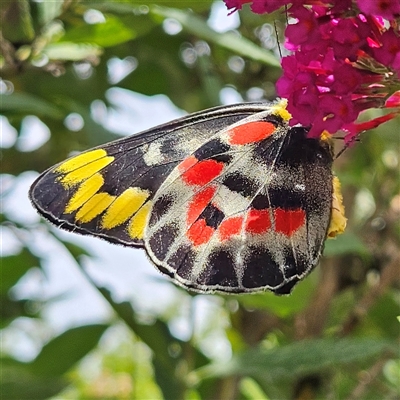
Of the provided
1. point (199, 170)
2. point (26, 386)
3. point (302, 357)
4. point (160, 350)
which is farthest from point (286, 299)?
point (26, 386)

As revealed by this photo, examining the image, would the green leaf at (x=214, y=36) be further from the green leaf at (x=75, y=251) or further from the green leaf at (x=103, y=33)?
the green leaf at (x=75, y=251)

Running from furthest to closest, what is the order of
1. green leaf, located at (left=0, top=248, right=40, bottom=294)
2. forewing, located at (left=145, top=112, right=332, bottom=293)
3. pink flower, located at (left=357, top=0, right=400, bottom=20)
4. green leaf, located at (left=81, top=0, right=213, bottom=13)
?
green leaf, located at (left=0, top=248, right=40, bottom=294), green leaf, located at (left=81, top=0, right=213, bottom=13), forewing, located at (left=145, top=112, right=332, bottom=293), pink flower, located at (left=357, top=0, right=400, bottom=20)

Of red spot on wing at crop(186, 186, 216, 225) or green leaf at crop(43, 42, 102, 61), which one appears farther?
green leaf at crop(43, 42, 102, 61)

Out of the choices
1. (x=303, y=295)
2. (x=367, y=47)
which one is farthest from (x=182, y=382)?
(x=367, y=47)

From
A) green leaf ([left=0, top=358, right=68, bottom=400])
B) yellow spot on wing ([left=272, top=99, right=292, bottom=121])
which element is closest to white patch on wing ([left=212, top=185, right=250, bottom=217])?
yellow spot on wing ([left=272, top=99, right=292, bottom=121])

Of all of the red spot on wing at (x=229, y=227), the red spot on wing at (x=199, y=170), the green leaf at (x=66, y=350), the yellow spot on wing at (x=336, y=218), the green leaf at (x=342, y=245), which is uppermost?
the red spot on wing at (x=199, y=170)

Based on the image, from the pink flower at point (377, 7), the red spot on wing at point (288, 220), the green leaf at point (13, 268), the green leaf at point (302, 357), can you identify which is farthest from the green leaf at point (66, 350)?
the pink flower at point (377, 7)

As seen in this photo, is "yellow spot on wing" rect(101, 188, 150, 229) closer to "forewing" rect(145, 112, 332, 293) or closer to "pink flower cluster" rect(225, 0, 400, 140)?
"forewing" rect(145, 112, 332, 293)
